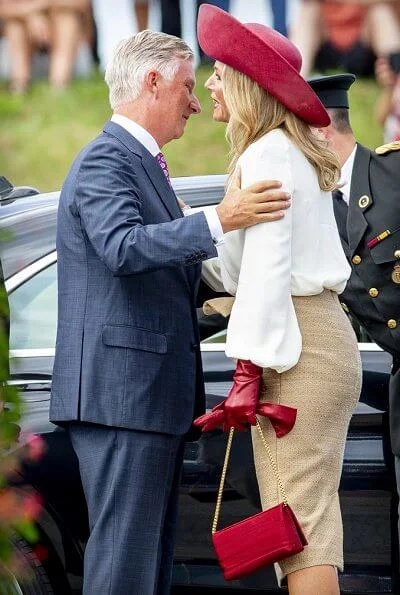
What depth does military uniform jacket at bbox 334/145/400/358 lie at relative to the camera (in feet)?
11.2

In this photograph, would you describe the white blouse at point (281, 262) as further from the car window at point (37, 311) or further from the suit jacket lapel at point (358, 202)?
the car window at point (37, 311)

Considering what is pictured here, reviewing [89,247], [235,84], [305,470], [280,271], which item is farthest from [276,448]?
[235,84]

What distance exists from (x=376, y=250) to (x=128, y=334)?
76 centimetres

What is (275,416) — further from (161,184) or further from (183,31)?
(183,31)

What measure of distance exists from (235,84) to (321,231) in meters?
0.42

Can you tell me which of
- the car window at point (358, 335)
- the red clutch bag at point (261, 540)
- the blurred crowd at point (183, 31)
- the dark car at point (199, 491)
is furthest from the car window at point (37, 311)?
the blurred crowd at point (183, 31)

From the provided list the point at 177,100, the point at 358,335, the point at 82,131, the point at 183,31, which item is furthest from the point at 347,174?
the point at 82,131

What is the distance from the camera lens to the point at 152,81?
3.27 meters

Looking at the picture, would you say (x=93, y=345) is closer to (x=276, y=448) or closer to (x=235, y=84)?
(x=276, y=448)

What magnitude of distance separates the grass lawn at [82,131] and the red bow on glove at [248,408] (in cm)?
748

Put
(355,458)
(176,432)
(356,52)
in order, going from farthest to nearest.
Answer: (356,52) < (355,458) < (176,432)

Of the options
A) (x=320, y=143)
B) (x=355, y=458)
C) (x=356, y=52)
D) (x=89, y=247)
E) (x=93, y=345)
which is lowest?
(x=356, y=52)

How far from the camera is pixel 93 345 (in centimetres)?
316

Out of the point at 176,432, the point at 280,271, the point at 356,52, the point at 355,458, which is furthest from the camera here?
the point at 356,52
